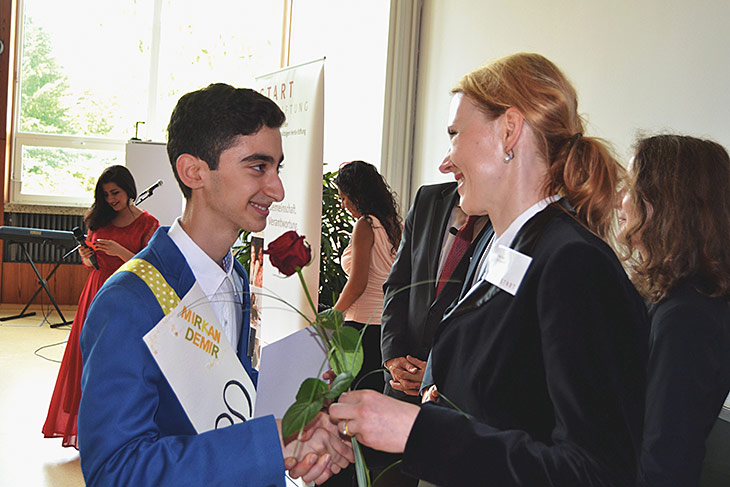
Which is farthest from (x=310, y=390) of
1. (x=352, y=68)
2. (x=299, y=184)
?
(x=352, y=68)

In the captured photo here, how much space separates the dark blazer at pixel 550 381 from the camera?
936 mm

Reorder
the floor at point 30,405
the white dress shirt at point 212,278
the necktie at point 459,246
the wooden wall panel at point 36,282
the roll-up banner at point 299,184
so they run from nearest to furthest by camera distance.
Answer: the white dress shirt at point 212,278
the necktie at point 459,246
the roll-up banner at point 299,184
the floor at point 30,405
the wooden wall panel at point 36,282

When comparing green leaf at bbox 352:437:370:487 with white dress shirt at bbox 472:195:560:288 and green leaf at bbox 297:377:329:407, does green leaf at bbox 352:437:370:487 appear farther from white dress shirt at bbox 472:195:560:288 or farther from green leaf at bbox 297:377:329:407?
white dress shirt at bbox 472:195:560:288

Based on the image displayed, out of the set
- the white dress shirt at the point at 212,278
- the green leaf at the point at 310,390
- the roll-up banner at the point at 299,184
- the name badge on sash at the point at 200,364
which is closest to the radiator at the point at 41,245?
the roll-up banner at the point at 299,184

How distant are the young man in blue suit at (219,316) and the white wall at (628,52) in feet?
5.24

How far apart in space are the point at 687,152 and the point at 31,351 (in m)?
6.63

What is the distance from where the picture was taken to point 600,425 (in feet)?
3.05

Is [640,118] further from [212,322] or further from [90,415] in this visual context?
[90,415]

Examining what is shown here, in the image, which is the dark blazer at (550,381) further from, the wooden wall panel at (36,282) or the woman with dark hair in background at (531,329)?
the wooden wall panel at (36,282)

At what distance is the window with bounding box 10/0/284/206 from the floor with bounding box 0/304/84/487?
79.1 inches

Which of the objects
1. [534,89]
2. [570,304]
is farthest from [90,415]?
[534,89]

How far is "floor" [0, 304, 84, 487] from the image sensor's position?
3855 millimetres

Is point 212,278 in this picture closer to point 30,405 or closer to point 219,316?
point 219,316

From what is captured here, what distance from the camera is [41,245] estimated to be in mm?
8555
